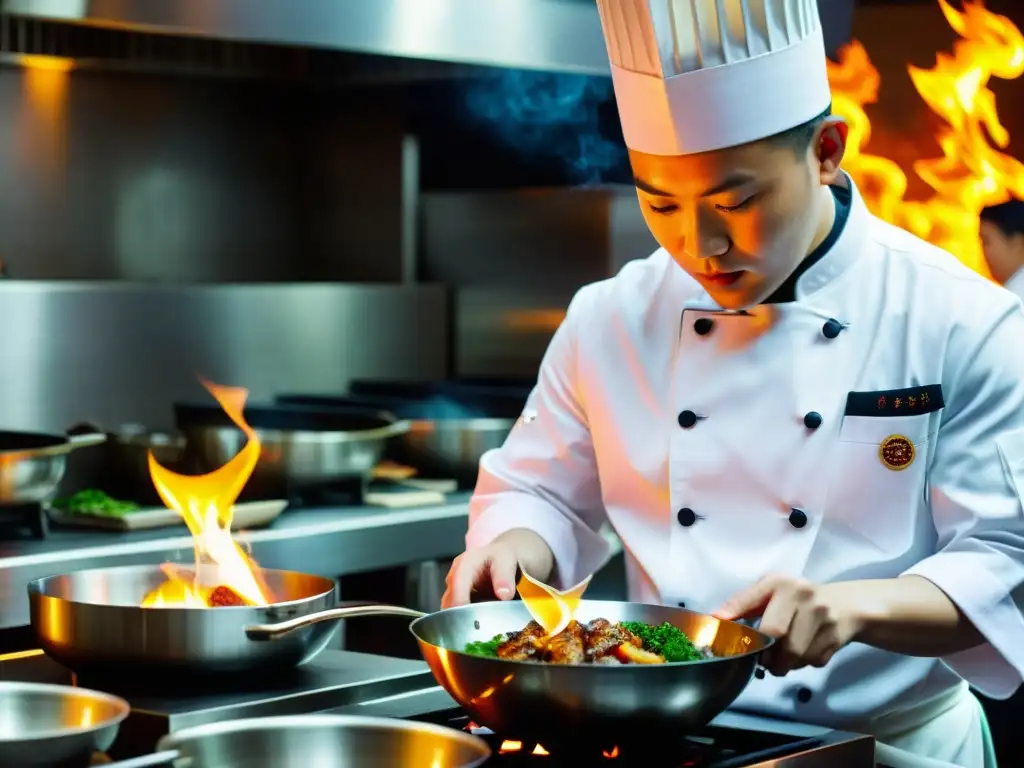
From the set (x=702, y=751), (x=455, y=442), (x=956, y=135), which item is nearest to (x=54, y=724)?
(x=702, y=751)

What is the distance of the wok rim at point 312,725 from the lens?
137cm

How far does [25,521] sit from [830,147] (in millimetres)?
1941

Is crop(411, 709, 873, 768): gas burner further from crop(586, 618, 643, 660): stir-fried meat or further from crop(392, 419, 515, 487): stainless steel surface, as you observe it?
crop(392, 419, 515, 487): stainless steel surface

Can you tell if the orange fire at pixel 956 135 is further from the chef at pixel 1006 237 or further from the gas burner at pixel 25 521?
the gas burner at pixel 25 521

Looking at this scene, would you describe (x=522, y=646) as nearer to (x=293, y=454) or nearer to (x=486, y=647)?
(x=486, y=647)

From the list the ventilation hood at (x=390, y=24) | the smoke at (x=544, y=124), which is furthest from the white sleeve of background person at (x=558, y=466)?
the smoke at (x=544, y=124)

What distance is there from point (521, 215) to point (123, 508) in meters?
1.97

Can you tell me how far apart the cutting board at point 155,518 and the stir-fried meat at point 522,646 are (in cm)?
172

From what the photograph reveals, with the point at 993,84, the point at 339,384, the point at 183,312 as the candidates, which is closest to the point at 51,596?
the point at 183,312

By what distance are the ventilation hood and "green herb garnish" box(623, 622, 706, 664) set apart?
5.04 ft

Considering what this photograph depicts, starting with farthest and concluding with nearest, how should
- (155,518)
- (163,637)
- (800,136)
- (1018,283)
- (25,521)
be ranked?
1. (1018,283)
2. (155,518)
3. (25,521)
4. (800,136)
5. (163,637)

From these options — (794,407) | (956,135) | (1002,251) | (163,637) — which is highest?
(956,135)

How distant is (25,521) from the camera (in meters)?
3.14

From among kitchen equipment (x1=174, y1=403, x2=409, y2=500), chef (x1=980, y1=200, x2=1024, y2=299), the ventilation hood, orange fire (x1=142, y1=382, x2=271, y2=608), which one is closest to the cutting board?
kitchen equipment (x1=174, y1=403, x2=409, y2=500)
